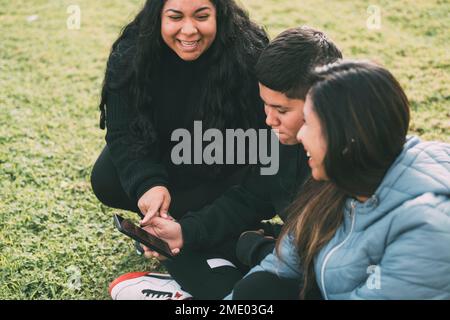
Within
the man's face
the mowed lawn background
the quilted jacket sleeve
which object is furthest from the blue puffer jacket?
the mowed lawn background

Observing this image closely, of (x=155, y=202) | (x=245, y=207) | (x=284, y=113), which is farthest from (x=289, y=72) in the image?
(x=155, y=202)

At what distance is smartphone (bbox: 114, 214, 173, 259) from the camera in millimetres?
2385

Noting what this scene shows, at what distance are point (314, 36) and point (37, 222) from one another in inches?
72.3

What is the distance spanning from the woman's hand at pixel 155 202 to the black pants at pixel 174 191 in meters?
0.25

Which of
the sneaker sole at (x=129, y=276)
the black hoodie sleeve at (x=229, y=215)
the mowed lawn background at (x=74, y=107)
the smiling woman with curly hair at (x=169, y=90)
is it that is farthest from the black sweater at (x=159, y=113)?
the mowed lawn background at (x=74, y=107)

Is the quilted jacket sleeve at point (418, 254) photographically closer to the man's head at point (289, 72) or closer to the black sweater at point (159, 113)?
the man's head at point (289, 72)

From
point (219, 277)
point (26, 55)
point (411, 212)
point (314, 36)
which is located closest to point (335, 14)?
point (26, 55)

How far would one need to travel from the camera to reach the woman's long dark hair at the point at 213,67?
2.58m

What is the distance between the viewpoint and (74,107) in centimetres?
431

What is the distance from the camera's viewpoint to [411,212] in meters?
1.69

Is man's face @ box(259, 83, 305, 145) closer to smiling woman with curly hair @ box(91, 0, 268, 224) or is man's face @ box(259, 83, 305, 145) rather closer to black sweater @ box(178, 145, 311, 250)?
black sweater @ box(178, 145, 311, 250)

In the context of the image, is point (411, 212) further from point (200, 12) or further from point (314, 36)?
point (200, 12)
